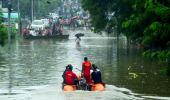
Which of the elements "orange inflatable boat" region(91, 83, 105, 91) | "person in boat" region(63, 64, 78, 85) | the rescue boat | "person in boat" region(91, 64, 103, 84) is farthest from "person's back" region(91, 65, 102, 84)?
the rescue boat

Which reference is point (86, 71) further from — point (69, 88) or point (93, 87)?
point (69, 88)

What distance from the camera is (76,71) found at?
37.1 m

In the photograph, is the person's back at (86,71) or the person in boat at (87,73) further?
the person's back at (86,71)

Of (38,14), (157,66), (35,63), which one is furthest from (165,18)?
(38,14)

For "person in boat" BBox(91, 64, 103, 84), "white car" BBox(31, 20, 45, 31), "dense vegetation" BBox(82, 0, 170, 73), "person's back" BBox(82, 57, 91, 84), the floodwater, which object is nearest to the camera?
the floodwater

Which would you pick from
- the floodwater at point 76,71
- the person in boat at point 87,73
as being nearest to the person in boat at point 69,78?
the floodwater at point 76,71

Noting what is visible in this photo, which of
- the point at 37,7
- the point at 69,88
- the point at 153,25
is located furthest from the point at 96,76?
the point at 37,7

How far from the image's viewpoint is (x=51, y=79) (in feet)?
107

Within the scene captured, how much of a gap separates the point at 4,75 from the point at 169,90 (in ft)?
32.5

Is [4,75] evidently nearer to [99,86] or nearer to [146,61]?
[99,86]

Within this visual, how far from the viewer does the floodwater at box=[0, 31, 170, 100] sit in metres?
25.4

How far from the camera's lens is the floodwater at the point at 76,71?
83.2ft

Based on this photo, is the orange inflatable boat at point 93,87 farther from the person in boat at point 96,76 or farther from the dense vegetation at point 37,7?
the dense vegetation at point 37,7

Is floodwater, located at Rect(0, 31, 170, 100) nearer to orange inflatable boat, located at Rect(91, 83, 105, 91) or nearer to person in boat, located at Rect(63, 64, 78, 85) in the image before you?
orange inflatable boat, located at Rect(91, 83, 105, 91)
